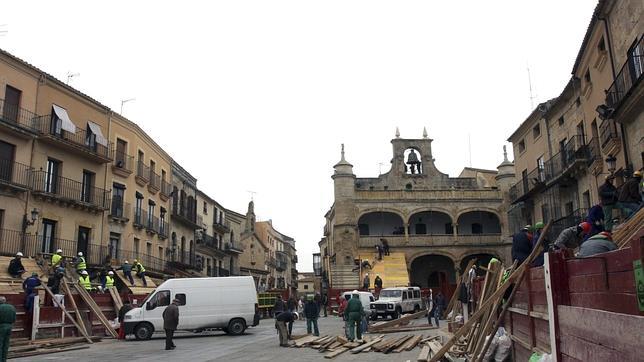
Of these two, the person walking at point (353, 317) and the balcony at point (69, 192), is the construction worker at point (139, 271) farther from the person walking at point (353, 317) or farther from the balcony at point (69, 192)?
the person walking at point (353, 317)

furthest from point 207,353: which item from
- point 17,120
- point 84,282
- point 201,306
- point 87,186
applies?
point 87,186

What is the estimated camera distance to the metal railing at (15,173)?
80.7 feet

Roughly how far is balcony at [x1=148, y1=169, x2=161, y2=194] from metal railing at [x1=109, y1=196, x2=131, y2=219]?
11.4ft

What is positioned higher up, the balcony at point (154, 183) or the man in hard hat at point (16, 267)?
the balcony at point (154, 183)

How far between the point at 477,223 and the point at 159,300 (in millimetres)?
37079

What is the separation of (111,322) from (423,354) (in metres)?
15.2

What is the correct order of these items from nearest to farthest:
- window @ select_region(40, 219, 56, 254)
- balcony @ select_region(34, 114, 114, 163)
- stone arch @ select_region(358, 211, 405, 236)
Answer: balcony @ select_region(34, 114, 114, 163) < window @ select_region(40, 219, 56, 254) < stone arch @ select_region(358, 211, 405, 236)

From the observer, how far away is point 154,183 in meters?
37.8

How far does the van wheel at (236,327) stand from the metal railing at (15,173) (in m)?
12.0

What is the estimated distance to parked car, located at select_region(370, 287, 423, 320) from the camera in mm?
31297

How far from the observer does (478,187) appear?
51.1 metres

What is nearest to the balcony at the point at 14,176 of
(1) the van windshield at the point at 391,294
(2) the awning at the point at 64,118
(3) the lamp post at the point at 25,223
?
(3) the lamp post at the point at 25,223

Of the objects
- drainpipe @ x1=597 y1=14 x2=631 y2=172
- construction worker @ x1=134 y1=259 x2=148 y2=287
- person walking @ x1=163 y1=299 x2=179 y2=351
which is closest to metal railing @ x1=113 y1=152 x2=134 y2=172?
construction worker @ x1=134 y1=259 x2=148 y2=287

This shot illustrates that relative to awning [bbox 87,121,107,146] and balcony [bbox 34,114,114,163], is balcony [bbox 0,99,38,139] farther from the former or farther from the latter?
awning [bbox 87,121,107,146]
